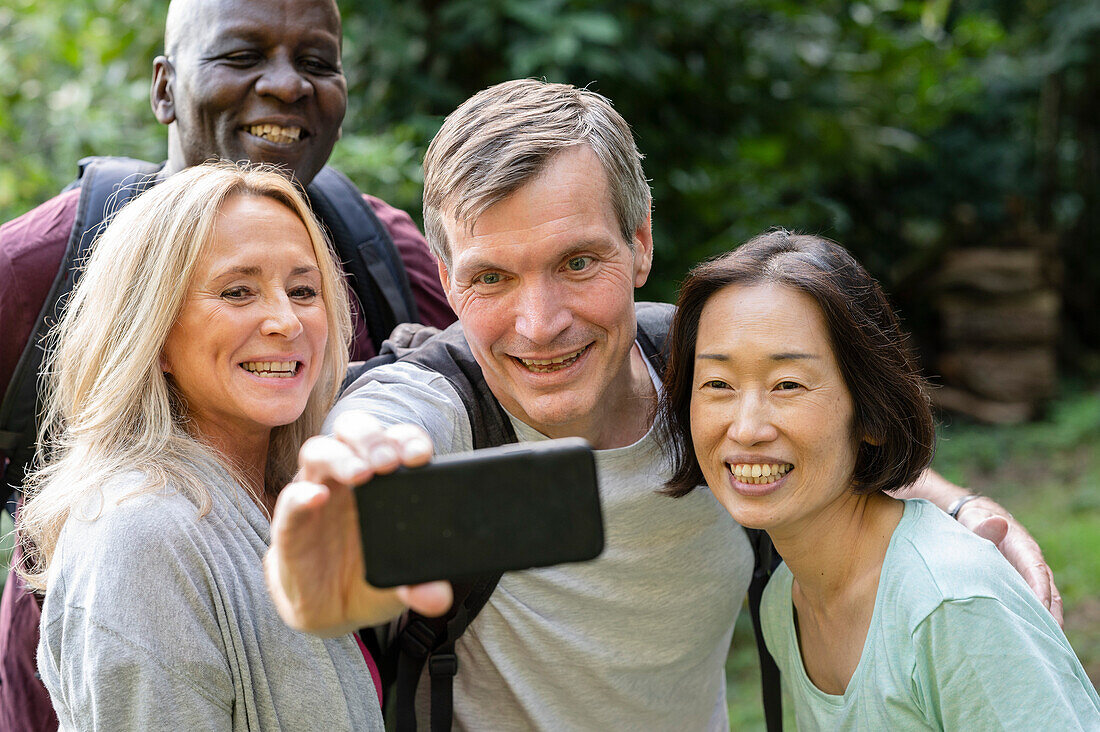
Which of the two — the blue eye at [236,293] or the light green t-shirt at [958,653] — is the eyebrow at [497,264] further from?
the light green t-shirt at [958,653]

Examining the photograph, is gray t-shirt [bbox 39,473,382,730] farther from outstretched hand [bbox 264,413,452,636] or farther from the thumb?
the thumb

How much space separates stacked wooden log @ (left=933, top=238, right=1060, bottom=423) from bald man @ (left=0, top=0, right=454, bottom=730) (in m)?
8.42

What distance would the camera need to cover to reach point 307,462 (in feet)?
4.03

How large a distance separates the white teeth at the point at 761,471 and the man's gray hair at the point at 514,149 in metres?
0.54

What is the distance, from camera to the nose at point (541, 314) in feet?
6.26

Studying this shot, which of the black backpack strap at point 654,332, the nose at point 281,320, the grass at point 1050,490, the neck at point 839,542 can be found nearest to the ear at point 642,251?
the black backpack strap at point 654,332

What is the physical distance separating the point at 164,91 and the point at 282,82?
42 centimetres

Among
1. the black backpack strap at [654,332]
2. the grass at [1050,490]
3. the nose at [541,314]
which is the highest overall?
the nose at [541,314]

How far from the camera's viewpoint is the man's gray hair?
1.92m

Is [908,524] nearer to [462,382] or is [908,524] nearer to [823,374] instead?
[823,374]

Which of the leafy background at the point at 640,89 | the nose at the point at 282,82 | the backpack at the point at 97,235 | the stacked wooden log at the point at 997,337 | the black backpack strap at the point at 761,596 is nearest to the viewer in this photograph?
the black backpack strap at the point at 761,596

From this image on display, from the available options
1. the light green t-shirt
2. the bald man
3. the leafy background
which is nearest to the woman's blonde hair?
the bald man

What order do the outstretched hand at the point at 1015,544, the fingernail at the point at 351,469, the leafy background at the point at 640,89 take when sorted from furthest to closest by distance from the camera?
1. the leafy background at the point at 640,89
2. the outstretched hand at the point at 1015,544
3. the fingernail at the point at 351,469

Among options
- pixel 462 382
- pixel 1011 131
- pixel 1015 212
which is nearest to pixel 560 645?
pixel 462 382
